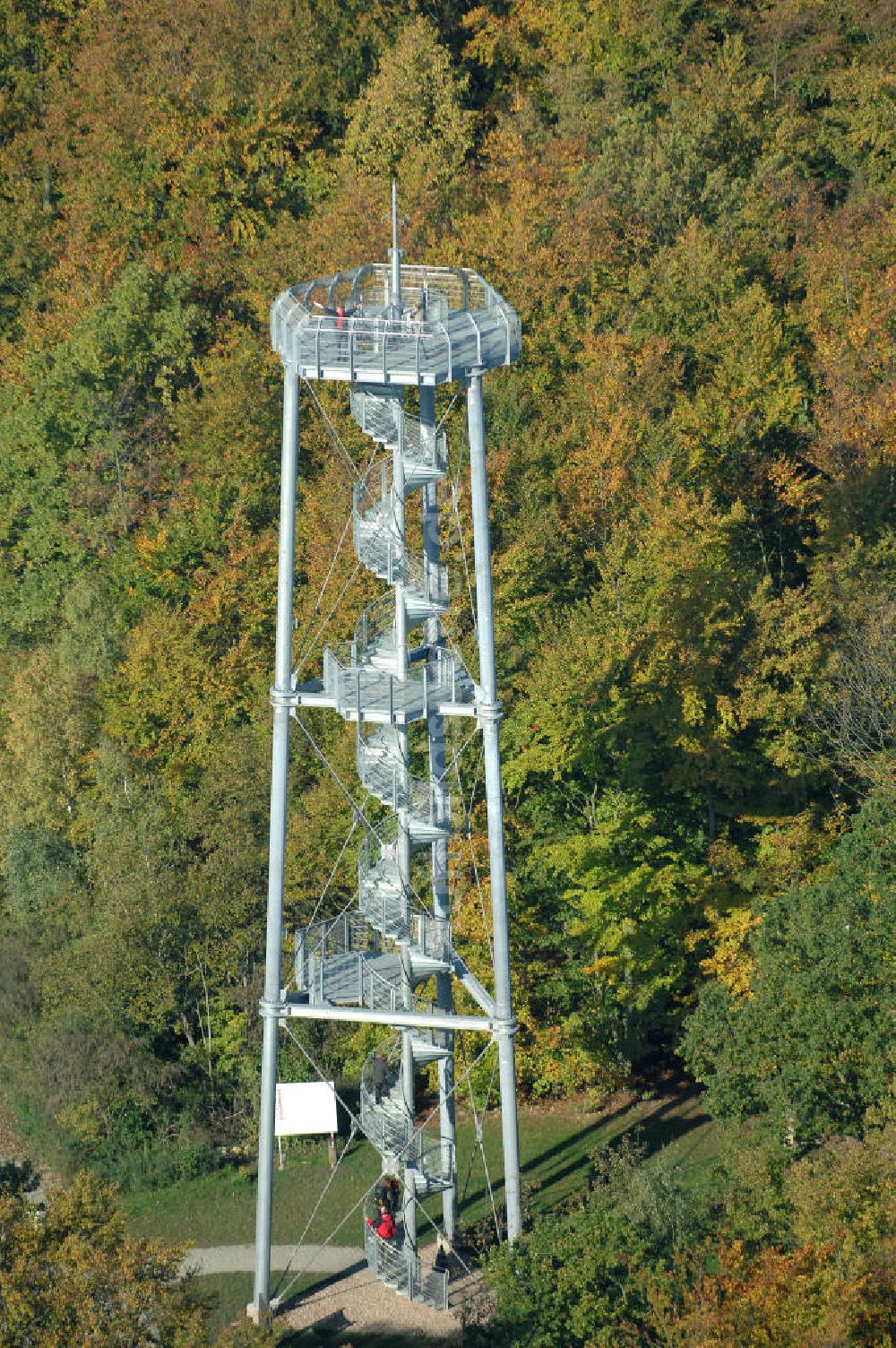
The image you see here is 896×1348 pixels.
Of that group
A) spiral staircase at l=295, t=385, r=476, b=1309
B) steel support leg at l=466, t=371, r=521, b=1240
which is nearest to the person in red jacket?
spiral staircase at l=295, t=385, r=476, b=1309

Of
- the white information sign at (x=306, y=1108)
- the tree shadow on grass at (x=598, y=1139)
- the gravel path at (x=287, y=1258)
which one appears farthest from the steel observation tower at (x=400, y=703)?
the tree shadow on grass at (x=598, y=1139)

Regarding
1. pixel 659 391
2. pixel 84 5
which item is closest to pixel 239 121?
pixel 84 5

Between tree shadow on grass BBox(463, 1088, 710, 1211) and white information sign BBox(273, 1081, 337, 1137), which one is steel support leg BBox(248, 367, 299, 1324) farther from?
tree shadow on grass BBox(463, 1088, 710, 1211)

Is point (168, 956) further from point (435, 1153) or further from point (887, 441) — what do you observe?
point (887, 441)

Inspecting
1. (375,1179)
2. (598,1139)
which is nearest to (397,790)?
(375,1179)

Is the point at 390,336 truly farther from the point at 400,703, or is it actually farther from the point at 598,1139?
the point at 598,1139

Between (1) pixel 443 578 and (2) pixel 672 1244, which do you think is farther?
(1) pixel 443 578

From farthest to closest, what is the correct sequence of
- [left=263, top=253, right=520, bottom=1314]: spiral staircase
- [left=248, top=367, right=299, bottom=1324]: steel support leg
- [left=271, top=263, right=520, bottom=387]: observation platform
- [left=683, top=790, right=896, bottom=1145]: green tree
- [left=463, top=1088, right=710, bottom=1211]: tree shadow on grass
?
[left=463, top=1088, right=710, bottom=1211]: tree shadow on grass
[left=683, top=790, right=896, bottom=1145]: green tree
[left=248, top=367, right=299, bottom=1324]: steel support leg
[left=263, top=253, right=520, bottom=1314]: spiral staircase
[left=271, top=263, right=520, bottom=387]: observation platform
